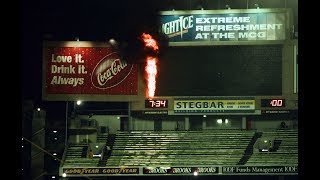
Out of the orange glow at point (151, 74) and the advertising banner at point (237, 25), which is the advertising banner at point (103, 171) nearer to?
the orange glow at point (151, 74)

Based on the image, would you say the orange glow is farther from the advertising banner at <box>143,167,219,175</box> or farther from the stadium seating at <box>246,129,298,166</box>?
the stadium seating at <box>246,129,298,166</box>

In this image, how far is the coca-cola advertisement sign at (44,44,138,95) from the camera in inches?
1262

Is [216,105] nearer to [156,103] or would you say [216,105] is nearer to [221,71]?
[221,71]

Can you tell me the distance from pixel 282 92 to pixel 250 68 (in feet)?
7.14

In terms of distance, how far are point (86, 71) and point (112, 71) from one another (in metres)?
1.49

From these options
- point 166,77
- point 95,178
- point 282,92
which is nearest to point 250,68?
point 282,92

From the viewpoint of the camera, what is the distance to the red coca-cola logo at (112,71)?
→ 32.2 m

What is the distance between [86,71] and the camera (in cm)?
3234

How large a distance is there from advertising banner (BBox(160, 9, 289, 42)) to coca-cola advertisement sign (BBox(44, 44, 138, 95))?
3859mm

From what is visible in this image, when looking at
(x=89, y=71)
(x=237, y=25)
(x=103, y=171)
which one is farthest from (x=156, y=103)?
(x=237, y=25)

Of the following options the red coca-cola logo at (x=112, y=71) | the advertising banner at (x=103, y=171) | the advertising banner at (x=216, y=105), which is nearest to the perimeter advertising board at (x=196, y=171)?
the advertising banner at (x=103, y=171)

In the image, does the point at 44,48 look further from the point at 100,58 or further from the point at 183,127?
the point at 183,127

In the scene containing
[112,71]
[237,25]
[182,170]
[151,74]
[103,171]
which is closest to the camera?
[182,170]

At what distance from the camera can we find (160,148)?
3200 centimetres
